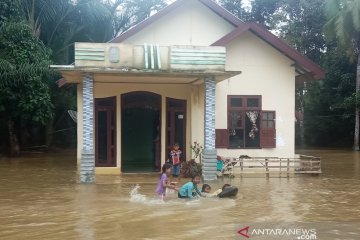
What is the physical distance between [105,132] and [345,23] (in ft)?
63.1

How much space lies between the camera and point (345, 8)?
30.4 meters

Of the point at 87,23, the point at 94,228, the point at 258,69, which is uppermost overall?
the point at 87,23

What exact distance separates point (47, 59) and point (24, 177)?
10271 millimetres

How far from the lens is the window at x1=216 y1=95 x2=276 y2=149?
17844 mm

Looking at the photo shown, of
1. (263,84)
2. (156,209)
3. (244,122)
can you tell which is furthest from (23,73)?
(156,209)

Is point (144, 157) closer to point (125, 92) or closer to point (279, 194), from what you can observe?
point (125, 92)

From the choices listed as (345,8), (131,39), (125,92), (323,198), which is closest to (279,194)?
(323,198)

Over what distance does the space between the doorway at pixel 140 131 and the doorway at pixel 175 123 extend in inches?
12.9

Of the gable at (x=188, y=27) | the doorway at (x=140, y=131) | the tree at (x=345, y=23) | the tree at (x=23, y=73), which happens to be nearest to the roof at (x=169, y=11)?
the gable at (x=188, y=27)

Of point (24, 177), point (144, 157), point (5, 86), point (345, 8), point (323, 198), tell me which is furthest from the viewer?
point (345, 8)

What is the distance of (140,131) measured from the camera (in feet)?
61.3

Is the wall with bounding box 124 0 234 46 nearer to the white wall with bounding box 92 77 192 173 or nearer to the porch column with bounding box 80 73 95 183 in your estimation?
the white wall with bounding box 92 77 192 173

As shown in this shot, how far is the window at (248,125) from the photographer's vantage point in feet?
58.5

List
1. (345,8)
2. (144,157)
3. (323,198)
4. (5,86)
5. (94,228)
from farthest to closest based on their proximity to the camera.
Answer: (345,8) < (5,86) < (144,157) < (323,198) < (94,228)
